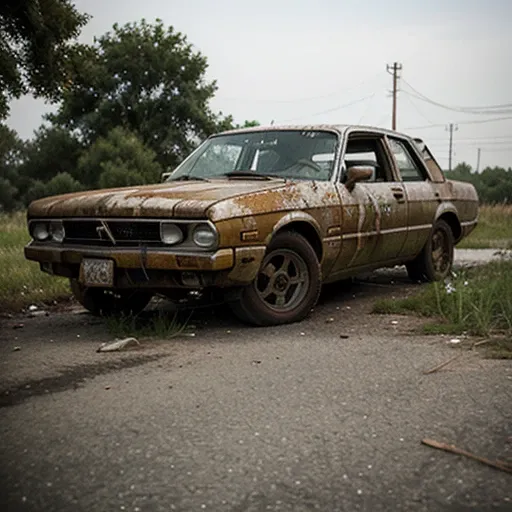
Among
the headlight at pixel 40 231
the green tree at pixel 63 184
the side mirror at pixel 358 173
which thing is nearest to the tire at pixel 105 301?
the headlight at pixel 40 231

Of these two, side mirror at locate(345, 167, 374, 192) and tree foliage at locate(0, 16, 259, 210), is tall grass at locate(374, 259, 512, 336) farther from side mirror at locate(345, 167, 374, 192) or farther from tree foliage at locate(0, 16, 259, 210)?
tree foliage at locate(0, 16, 259, 210)

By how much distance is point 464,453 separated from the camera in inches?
110

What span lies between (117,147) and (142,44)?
837cm

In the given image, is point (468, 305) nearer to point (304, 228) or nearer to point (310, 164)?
point (304, 228)

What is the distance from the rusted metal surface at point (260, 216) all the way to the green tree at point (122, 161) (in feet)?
97.5

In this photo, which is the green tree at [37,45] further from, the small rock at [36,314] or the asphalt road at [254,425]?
the asphalt road at [254,425]

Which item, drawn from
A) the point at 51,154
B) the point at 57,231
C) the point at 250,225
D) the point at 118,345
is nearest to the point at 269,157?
the point at 250,225

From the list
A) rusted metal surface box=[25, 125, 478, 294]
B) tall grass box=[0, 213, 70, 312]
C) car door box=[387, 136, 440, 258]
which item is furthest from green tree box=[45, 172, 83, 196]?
rusted metal surface box=[25, 125, 478, 294]

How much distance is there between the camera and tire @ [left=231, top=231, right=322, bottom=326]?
210 inches

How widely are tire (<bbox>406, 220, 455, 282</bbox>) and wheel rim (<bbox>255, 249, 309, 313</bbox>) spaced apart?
2.44 metres

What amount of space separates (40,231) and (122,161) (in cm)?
3177

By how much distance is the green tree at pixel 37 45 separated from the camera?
1076 cm

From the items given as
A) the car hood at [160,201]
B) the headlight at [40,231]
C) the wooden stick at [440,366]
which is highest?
the car hood at [160,201]

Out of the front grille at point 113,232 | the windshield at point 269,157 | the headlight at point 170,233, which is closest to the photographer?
the headlight at point 170,233
